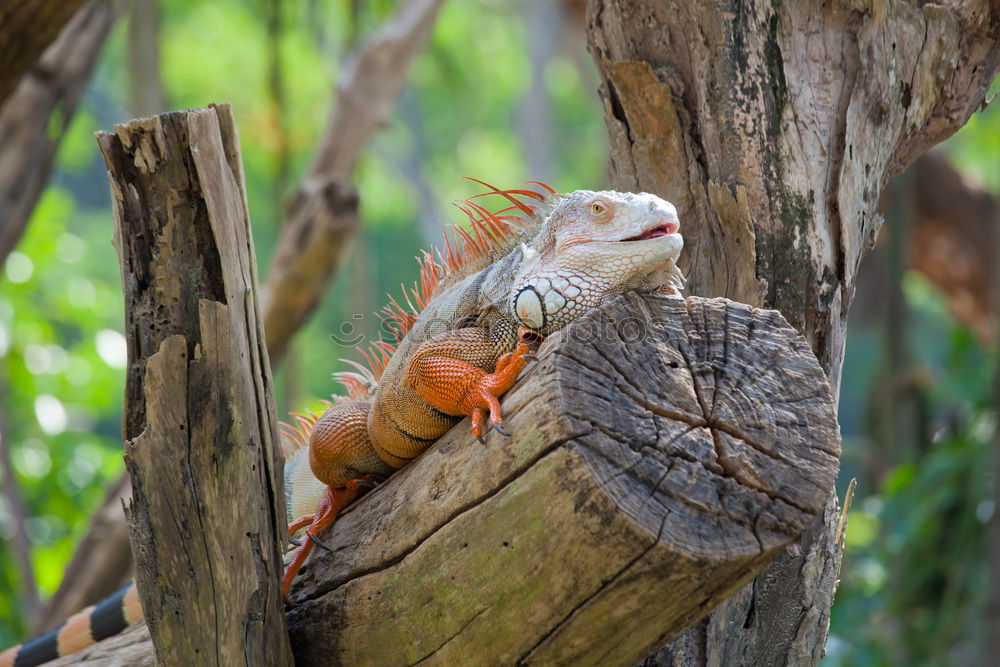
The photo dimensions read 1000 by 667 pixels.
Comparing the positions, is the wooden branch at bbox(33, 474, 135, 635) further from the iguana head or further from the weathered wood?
the iguana head

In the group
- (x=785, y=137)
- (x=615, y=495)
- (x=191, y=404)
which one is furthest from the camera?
(x=785, y=137)

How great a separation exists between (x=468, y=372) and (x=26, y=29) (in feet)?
10.4

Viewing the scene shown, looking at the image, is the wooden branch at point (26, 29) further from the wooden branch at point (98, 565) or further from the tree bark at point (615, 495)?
the tree bark at point (615, 495)

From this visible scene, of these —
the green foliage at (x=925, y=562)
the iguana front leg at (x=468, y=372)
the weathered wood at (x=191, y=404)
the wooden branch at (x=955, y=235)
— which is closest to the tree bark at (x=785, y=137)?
the iguana front leg at (x=468, y=372)

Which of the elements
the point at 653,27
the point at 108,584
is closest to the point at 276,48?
the point at 108,584

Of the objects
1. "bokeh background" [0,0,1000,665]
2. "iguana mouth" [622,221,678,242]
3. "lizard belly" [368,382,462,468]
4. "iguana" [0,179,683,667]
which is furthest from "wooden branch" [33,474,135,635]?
"iguana mouth" [622,221,678,242]

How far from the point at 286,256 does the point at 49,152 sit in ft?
4.72

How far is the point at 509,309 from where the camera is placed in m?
2.53

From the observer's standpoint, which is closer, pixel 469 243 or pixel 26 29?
pixel 469 243

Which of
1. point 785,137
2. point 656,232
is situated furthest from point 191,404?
point 785,137

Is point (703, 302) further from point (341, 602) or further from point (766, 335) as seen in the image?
point (341, 602)

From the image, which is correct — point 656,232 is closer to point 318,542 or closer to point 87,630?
point 318,542

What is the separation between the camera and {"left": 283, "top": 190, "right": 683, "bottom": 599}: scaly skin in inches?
94.3

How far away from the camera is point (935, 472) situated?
6676 millimetres
